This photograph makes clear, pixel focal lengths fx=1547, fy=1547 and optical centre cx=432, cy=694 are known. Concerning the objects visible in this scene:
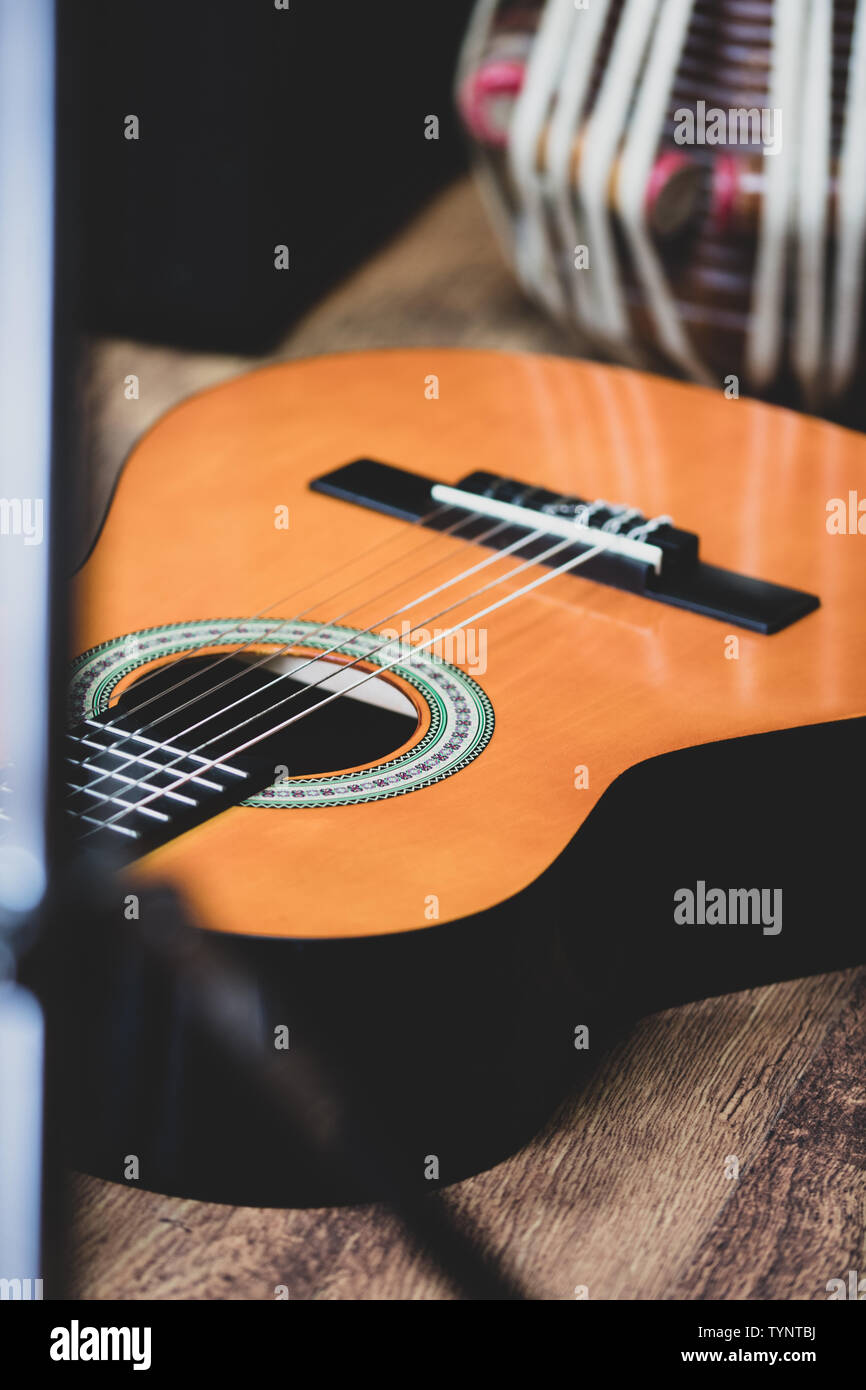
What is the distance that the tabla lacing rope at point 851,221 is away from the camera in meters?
1.82

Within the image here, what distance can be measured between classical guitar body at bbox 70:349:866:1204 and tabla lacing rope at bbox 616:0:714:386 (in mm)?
491

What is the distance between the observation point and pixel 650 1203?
1013 mm

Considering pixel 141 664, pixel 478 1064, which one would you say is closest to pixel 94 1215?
pixel 478 1064

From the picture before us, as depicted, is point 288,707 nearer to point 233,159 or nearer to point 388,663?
point 388,663

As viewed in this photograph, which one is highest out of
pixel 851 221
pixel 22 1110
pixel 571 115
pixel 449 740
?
pixel 571 115

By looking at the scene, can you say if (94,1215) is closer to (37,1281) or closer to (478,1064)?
(478,1064)

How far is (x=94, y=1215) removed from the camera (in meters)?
0.96

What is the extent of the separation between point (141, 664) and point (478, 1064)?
14.9 inches

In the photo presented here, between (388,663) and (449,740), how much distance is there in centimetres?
10

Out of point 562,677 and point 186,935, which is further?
point 562,677

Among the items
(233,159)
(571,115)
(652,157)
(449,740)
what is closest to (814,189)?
(652,157)

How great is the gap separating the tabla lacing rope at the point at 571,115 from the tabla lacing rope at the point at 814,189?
0.28 meters

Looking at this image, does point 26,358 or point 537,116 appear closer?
point 26,358

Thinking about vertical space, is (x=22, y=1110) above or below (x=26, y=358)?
below
